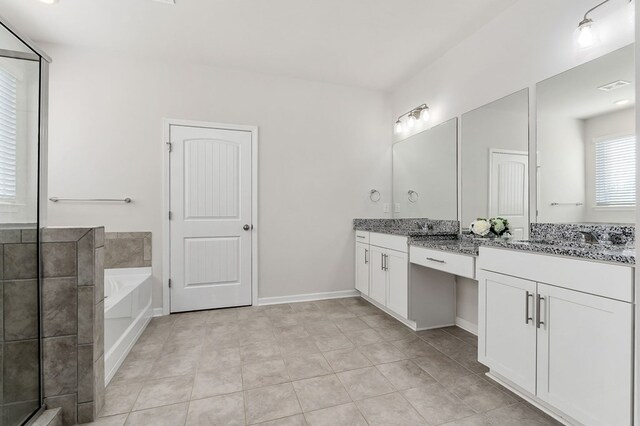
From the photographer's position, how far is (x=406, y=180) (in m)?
3.55

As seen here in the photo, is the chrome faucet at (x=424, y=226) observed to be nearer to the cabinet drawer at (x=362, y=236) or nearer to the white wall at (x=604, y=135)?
the cabinet drawer at (x=362, y=236)

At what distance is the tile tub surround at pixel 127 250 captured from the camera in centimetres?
295

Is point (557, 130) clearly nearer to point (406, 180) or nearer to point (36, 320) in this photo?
point (406, 180)

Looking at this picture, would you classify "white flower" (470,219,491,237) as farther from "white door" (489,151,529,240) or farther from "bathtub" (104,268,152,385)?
"bathtub" (104,268,152,385)

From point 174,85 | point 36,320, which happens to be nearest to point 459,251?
point 36,320

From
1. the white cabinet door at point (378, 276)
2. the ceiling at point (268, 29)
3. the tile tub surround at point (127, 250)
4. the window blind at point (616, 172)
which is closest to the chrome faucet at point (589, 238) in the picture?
the window blind at point (616, 172)

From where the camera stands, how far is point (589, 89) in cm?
180

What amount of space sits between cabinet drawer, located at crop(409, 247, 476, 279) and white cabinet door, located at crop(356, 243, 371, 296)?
84 centimetres

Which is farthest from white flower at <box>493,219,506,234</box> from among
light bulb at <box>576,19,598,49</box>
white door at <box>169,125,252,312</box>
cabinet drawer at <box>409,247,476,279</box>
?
white door at <box>169,125,252,312</box>

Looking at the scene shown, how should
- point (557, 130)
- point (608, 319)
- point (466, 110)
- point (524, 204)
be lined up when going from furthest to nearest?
point (466, 110) < point (524, 204) < point (557, 130) < point (608, 319)

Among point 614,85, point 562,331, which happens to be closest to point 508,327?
point 562,331

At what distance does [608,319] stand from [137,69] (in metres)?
4.00

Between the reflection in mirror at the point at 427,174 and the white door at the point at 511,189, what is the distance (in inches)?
Answer: 17.2

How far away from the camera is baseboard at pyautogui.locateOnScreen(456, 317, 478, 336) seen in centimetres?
256
